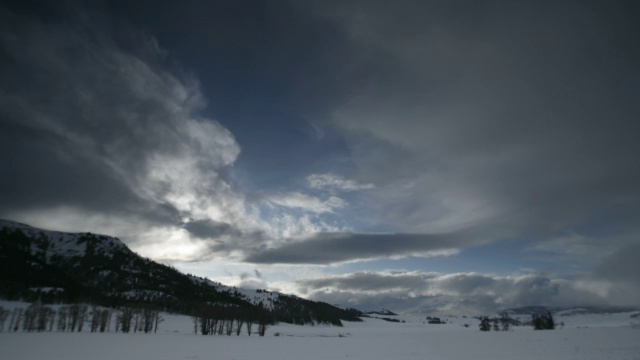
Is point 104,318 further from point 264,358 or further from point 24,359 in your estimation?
point 264,358

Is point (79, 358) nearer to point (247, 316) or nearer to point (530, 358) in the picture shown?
point (530, 358)

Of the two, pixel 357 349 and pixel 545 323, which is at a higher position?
pixel 357 349

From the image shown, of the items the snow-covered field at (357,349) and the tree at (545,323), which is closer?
the snow-covered field at (357,349)

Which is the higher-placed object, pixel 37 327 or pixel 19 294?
pixel 19 294

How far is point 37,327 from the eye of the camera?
4968 inches

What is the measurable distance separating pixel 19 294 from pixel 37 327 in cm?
9676

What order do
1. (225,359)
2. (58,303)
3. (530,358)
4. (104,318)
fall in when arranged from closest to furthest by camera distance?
1. (530,358)
2. (225,359)
3. (104,318)
4. (58,303)

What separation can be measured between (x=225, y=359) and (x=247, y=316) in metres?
94.5

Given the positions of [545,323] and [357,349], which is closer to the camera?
[357,349]

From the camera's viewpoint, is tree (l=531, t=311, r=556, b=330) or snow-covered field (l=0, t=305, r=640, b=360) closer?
snow-covered field (l=0, t=305, r=640, b=360)

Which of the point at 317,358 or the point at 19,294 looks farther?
the point at 19,294

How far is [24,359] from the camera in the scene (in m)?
43.0

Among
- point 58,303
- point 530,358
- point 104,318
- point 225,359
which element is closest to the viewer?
point 530,358

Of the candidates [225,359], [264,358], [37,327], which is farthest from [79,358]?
[37,327]
